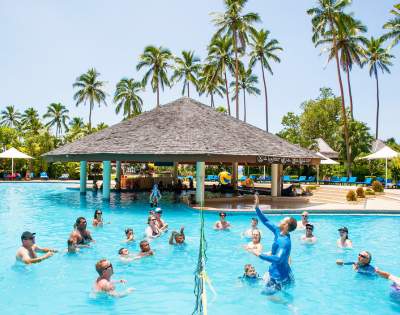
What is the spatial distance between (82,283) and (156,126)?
56.1 feet

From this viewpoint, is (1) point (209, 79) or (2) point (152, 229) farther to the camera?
(1) point (209, 79)

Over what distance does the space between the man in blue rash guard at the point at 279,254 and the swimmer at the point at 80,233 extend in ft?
21.3

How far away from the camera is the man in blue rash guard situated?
6.65 meters

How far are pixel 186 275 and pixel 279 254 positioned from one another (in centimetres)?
374

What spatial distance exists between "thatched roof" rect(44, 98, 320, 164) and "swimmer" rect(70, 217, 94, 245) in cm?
926

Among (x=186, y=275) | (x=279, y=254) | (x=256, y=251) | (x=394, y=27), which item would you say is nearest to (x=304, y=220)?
(x=256, y=251)

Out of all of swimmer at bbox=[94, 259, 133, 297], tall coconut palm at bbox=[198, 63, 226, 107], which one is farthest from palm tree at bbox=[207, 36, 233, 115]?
swimmer at bbox=[94, 259, 133, 297]

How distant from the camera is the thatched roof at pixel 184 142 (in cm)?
2184

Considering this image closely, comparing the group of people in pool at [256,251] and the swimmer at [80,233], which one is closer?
the group of people in pool at [256,251]

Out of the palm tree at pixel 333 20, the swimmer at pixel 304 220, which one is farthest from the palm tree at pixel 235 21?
the swimmer at pixel 304 220

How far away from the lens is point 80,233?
12.2m

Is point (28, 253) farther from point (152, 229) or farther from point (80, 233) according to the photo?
point (152, 229)

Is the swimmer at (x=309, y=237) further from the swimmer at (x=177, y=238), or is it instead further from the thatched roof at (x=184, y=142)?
the thatched roof at (x=184, y=142)

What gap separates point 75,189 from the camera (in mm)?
34688
